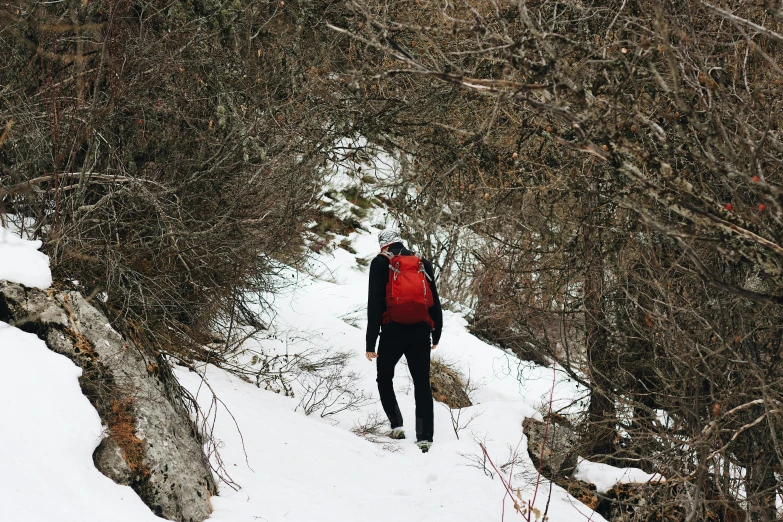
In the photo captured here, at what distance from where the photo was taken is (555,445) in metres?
Result: 6.53

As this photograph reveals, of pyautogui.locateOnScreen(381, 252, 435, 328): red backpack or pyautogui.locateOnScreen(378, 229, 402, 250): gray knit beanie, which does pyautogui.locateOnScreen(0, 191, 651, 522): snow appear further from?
pyautogui.locateOnScreen(378, 229, 402, 250): gray knit beanie

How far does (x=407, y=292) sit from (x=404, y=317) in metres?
0.21

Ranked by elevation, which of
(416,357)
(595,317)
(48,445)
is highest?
(595,317)

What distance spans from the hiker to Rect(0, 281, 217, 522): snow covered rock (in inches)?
82.8

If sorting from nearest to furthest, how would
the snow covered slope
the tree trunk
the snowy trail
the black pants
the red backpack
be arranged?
the snow covered slope, the snowy trail, the tree trunk, the red backpack, the black pants

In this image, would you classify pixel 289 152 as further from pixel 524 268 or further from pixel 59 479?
pixel 59 479

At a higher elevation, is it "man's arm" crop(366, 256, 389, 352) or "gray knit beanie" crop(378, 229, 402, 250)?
"gray knit beanie" crop(378, 229, 402, 250)

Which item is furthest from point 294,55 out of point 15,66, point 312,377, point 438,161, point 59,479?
point 59,479

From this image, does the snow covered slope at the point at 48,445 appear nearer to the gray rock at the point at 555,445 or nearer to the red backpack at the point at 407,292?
the red backpack at the point at 407,292

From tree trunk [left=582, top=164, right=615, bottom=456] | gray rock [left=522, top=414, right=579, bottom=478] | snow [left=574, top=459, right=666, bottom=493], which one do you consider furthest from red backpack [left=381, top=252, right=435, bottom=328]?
snow [left=574, top=459, right=666, bottom=493]

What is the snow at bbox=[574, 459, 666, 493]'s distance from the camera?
20.1 feet

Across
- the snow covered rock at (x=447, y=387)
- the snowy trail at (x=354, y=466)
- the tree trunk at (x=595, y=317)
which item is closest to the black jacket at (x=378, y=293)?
the snowy trail at (x=354, y=466)

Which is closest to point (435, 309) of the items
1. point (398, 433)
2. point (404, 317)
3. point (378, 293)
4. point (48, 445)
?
point (404, 317)

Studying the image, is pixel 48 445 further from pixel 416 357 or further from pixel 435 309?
pixel 435 309
